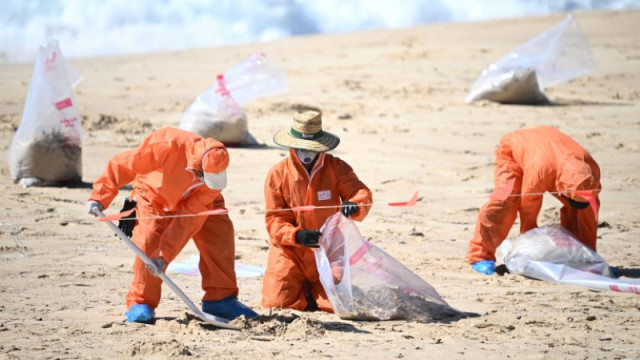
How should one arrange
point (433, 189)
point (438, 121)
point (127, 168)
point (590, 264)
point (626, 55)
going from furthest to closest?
point (626, 55), point (438, 121), point (433, 189), point (590, 264), point (127, 168)

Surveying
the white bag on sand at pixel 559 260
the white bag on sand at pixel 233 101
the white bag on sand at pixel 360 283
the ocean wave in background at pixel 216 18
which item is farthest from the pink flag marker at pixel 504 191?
the ocean wave in background at pixel 216 18

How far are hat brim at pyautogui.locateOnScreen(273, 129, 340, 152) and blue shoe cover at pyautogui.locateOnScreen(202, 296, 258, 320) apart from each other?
0.92 meters

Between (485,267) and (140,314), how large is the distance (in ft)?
8.42

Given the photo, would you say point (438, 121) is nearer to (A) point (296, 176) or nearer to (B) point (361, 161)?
(B) point (361, 161)

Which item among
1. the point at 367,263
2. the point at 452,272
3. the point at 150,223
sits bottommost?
the point at 452,272

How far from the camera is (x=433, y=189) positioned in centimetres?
898

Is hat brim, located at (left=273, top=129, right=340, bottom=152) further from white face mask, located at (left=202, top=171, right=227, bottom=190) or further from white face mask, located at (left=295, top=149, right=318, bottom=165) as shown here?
white face mask, located at (left=202, top=171, right=227, bottom=190)

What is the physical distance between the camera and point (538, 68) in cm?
1223

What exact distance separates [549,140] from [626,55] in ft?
31.7

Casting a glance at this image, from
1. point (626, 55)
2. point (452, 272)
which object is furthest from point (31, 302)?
point (626, 55)

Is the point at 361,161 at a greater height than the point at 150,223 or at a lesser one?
lesser

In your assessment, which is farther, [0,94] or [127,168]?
[0,94]

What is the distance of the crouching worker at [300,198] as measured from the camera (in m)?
5.58

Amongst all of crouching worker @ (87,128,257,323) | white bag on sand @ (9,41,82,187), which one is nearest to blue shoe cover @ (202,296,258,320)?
crouching worker @ (87,128,257,323)
